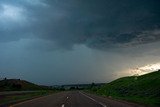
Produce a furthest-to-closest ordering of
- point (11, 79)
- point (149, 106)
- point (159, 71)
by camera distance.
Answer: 1. point (11, 79)
2. point (159, 71)
3. point (149, 106)

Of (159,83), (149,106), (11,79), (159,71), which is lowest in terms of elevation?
(149,106)

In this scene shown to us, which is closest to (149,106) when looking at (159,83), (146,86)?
(159,83)

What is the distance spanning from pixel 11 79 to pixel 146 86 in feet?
375

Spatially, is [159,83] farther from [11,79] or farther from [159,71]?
[11,79]

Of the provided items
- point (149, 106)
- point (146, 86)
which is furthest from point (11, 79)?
point (149, 106)

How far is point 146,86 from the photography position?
56438 millimetres

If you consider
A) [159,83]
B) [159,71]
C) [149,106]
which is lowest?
[149,106]

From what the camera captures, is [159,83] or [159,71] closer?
[159,83]

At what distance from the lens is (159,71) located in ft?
246

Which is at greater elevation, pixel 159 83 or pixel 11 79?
pixel 11 79

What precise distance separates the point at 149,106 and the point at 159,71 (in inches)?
2026

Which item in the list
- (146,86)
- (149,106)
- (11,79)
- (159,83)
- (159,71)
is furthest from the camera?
(11,79)

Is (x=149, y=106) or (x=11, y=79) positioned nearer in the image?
(x=149, y=106)

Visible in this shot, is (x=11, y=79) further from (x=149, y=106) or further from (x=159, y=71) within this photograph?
(x=149, y=106)
